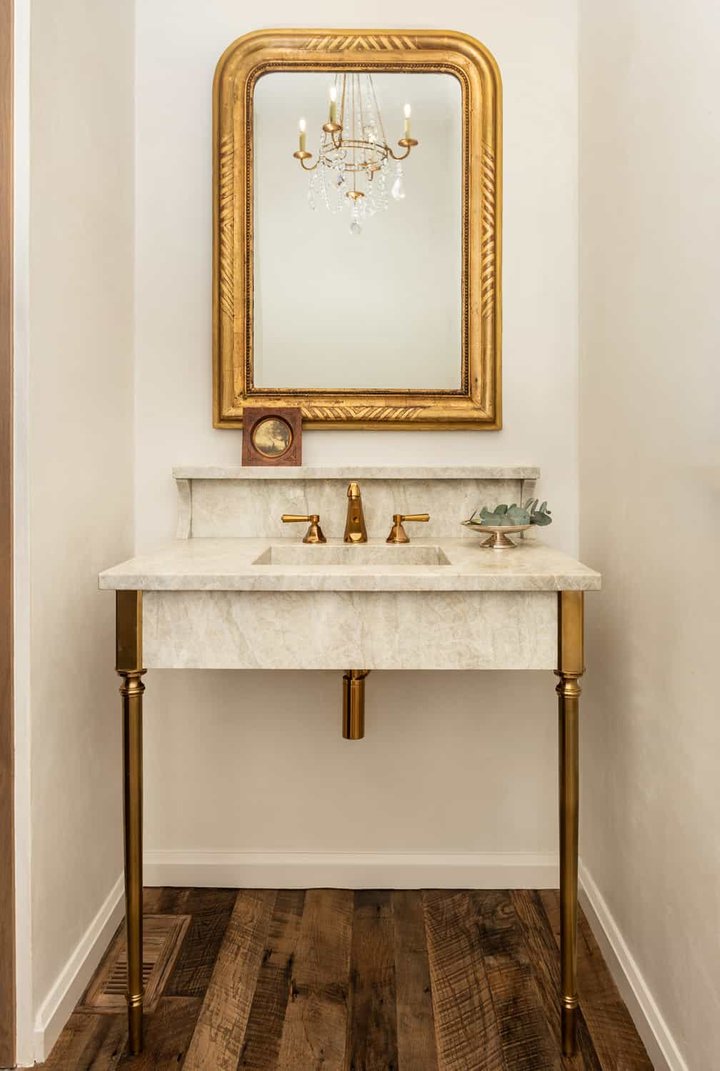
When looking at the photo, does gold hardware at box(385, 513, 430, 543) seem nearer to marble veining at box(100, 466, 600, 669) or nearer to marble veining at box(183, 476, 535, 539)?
marble veining at box(183, 476, 535, 539)

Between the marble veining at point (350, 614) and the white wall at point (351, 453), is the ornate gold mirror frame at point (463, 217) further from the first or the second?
the marble veining at point (350, 614)

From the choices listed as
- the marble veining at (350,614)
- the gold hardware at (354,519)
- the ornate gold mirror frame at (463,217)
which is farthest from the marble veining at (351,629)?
the ornate gold mirror frame at (463,217)

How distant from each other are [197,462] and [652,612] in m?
1.13

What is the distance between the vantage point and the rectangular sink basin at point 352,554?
1.71m

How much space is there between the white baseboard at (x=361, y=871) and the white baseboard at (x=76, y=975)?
18 cm

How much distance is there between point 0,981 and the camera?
1337 millimetres

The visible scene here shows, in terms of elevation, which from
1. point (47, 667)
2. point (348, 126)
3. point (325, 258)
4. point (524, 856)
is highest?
point (348, 126)

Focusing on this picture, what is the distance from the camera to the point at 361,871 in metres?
1.96

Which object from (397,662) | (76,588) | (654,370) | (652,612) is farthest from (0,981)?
(654,370)

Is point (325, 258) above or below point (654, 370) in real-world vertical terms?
above

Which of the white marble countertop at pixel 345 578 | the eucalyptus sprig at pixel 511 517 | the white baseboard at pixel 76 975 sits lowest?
the white baseboard at pixel 76 975

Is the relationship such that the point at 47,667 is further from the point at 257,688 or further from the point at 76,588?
the point at 257,688

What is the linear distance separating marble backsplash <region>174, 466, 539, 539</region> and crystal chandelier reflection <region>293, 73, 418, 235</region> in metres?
0.67

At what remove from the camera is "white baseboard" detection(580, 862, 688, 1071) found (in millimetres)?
1294
